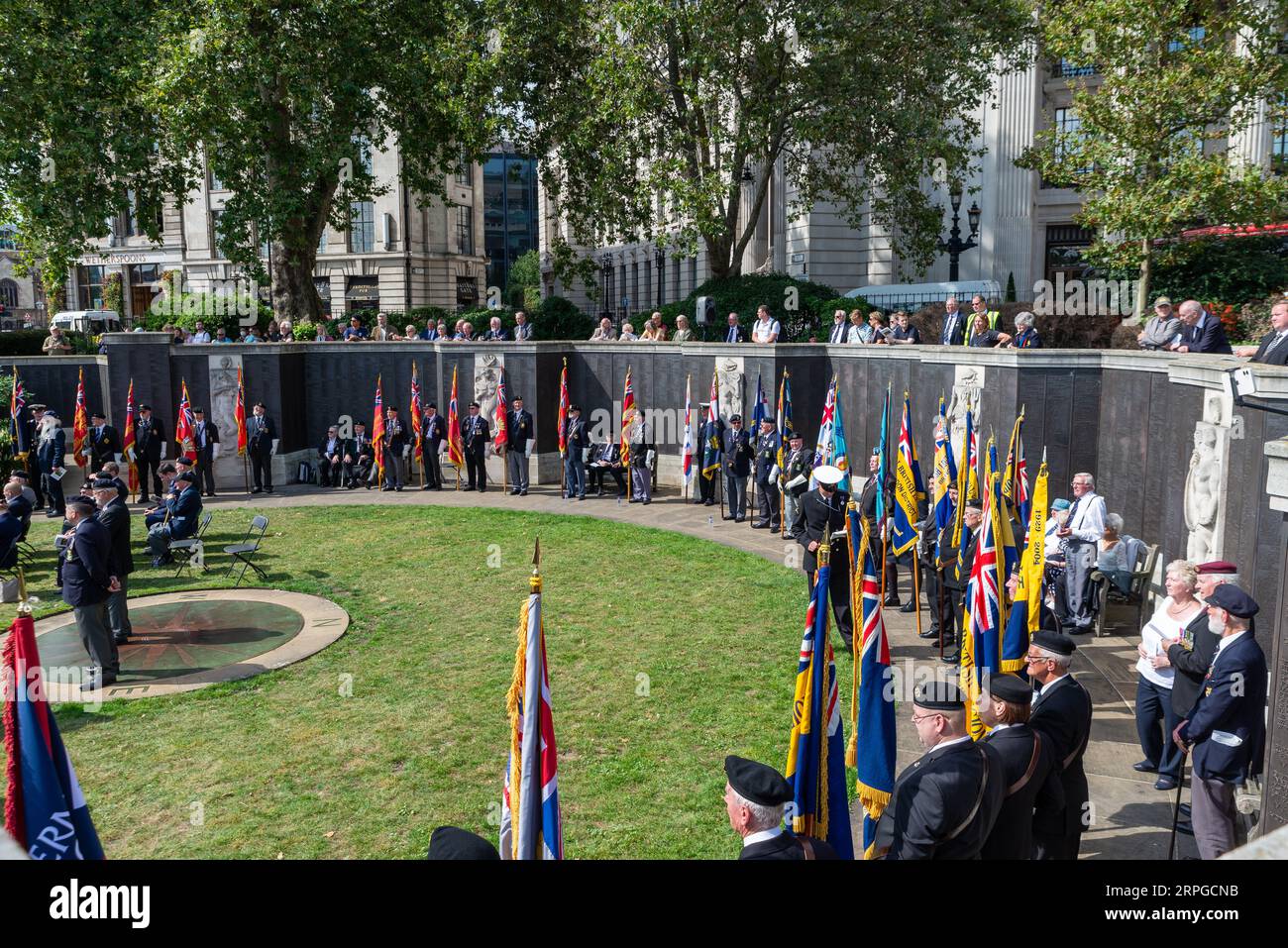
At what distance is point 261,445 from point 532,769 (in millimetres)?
20813

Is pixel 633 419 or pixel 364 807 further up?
pixel 633 419

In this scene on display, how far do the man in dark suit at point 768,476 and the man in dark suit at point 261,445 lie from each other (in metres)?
12.2

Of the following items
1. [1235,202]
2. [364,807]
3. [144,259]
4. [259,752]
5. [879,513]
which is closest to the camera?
[364,807]

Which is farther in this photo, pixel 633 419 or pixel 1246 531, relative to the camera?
pixel 633 419

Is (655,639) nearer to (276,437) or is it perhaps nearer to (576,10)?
(276,437)

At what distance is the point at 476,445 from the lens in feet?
78.1

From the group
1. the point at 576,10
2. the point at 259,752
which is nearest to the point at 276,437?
the point at 576,10

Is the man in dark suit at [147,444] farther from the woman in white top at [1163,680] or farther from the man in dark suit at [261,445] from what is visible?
the woman in white top at [1163,680]

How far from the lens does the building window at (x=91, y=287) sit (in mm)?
66562

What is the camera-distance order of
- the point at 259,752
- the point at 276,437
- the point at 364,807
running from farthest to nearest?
the point at 276,437, the point at 259,752, the point at 364,807

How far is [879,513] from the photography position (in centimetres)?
1449

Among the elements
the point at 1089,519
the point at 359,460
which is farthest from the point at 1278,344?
the point at 359,460

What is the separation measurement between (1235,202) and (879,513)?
12438mm

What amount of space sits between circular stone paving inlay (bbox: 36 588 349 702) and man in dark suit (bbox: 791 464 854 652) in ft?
20.5
